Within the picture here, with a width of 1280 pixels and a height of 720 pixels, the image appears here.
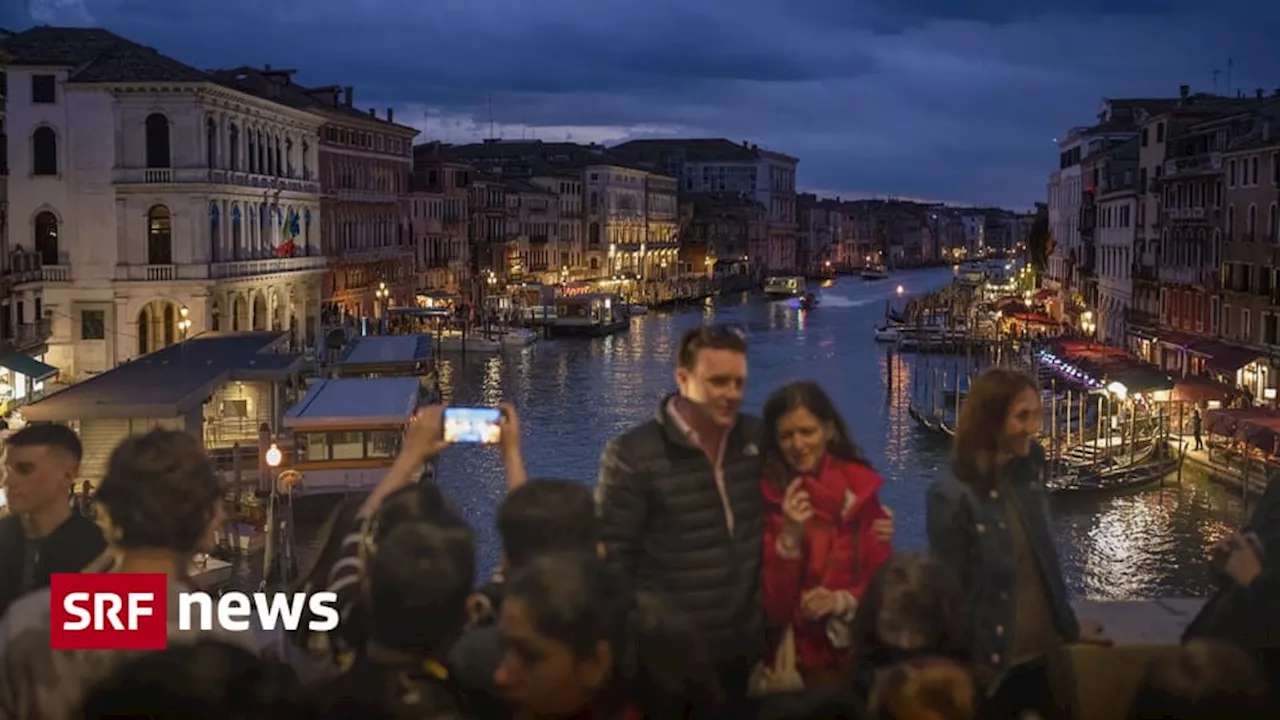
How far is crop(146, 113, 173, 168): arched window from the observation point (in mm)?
20531

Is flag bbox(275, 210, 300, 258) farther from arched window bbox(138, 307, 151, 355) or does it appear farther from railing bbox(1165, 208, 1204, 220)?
railing bbox(1165, 208, 1204, 220)

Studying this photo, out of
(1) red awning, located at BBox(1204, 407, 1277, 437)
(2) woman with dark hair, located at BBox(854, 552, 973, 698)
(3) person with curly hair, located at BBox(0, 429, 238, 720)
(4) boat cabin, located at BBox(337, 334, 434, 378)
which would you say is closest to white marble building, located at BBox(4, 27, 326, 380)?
(4) boat cabin, located at BBox(337, 334, 434, 378)

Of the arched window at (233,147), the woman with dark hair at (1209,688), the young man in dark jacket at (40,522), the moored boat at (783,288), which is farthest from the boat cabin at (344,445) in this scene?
the moored boat at (783,288)

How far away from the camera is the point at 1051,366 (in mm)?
22891

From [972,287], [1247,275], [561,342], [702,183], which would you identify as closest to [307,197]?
[561,342]

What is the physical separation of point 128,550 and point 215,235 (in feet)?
64.2

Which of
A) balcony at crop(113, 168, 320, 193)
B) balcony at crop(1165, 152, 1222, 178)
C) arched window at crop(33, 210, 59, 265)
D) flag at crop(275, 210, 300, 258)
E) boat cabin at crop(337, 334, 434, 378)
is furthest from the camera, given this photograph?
flag at crop(275, 210, 300, 258)

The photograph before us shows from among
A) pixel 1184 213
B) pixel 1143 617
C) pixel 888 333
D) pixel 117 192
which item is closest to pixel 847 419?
pixel 1143 617

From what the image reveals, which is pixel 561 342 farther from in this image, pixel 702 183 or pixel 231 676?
pixel 702 183

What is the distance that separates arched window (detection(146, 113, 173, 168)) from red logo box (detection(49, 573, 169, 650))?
19.2 meters

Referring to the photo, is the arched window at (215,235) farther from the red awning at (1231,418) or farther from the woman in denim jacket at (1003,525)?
the woman in denim jacket at (1003,525)

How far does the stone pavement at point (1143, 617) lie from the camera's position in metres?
2.69

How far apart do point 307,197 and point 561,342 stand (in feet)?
30.0

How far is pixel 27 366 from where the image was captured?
1572 centimetres
